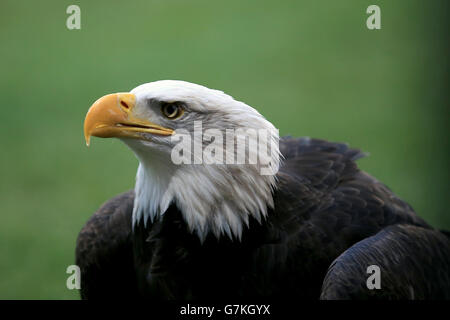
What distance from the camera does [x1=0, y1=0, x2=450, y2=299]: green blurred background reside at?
20.2 ft

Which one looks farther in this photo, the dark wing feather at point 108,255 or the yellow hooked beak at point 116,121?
the dark wing feather at point 108,255

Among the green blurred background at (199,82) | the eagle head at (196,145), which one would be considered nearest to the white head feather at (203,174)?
the eagle head at (196,145)

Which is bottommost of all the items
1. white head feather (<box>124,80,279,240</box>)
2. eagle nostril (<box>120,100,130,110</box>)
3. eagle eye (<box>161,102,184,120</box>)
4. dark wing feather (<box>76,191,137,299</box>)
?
dark wing feather (<box>76,191,137,299</box>)

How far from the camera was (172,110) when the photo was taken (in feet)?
9.21

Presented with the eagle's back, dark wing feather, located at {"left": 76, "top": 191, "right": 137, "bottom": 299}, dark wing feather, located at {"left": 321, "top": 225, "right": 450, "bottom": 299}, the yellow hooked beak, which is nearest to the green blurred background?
dark wing feather, located at {"left": 76, "top": 191, "right": 137, "bottom": 299}

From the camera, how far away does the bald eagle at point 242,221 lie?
2.79 m

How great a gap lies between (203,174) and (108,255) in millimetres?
886

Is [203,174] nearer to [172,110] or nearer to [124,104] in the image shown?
[172,110]

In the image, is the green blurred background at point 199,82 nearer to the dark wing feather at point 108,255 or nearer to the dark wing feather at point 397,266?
the dark wing feather at point 108,255

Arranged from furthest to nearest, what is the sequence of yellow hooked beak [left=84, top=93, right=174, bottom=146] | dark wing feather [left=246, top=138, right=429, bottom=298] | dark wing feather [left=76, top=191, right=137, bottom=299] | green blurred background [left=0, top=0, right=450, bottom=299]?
1. green blurred background [left=0, top=0, right=450, bottom=299]
2. dark wing feather [left=76, top=191, right=137, bottom=299]
3. dark wing feather [left=246, top=138, right=429, bottom=298]
4. yellow hooked beak [left=84, top=93, right=174, bottom=146]

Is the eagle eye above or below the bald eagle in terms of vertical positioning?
above

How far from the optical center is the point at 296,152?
11.5ft

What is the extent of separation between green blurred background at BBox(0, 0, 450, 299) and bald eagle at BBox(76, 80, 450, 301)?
226cm

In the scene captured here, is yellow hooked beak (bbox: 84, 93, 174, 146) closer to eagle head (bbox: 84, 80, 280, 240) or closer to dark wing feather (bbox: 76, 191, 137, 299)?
eagle head (bbox: 84, 80, 280, 240)
